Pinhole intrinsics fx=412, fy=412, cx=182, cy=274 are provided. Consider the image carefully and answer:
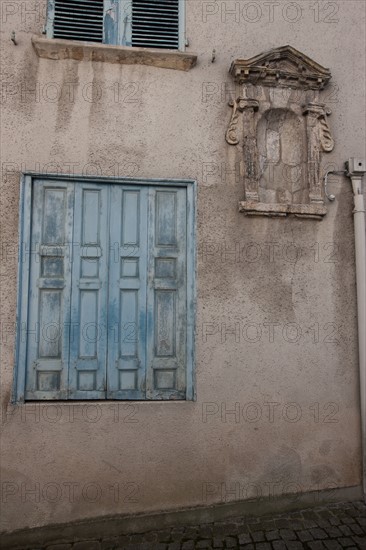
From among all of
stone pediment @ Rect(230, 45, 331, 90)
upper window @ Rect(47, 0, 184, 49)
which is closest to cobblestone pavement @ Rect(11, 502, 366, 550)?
stone pediment @ Rect(230, 45, 331, 90)

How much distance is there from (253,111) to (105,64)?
64.5 inches

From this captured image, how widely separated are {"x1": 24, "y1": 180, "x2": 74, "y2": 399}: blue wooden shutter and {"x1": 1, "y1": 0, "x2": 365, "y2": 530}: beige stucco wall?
0.54 feet

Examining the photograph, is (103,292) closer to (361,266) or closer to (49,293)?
(49,293)

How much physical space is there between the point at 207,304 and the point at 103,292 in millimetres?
1062

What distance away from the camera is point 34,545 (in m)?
3.72

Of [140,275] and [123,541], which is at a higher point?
[140,275]

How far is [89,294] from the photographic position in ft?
13.6

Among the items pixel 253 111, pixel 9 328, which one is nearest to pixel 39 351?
pixel 9 328

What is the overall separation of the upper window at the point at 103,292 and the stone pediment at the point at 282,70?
4.49 feet

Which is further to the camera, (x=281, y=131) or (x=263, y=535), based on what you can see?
(x=281, y=131)

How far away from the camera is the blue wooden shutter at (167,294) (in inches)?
163

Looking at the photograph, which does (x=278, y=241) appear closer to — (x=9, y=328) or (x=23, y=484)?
(x=9, y=328)

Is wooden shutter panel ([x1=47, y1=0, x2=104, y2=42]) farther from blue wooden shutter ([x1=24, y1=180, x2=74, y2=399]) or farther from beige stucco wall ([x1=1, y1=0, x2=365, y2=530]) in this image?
blue wooden shutter ([x1=24, y1=180, x2=74, y2=399])

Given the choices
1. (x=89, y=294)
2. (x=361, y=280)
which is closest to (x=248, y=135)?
(x=361, y=280)
